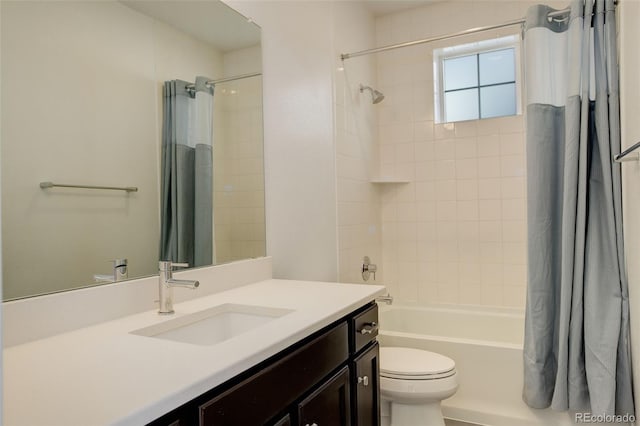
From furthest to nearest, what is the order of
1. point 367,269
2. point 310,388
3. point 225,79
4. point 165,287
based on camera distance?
1. point 367,269
2. point 225,79
3. point 165,287
4. point 310,388

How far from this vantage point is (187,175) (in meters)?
1.58

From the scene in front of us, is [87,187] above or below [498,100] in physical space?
below

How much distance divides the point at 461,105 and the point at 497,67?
353mm

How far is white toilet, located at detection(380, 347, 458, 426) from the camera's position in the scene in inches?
75.3

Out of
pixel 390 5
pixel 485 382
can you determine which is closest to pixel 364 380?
pixel 485 382

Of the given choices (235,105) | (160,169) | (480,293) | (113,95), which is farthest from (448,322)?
(113,95)

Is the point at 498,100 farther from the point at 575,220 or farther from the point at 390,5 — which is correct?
the point at 575,220

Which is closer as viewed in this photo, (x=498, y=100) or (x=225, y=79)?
(x=225, y=79)

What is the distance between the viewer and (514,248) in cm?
284

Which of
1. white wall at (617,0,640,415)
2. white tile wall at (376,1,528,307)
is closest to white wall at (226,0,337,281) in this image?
white tile wall at (376,1,528,307)

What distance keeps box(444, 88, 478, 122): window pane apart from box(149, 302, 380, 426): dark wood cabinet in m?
2.01

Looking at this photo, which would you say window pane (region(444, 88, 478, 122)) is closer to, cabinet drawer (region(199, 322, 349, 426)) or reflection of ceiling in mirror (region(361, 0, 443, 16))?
reflection of ceiling in mirror (region(361, 0, 443, 16))

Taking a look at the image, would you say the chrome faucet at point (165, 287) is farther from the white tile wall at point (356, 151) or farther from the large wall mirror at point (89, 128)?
the white tile wall at point (356, 151)

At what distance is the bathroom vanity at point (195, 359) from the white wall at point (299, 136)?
545 millimetres
